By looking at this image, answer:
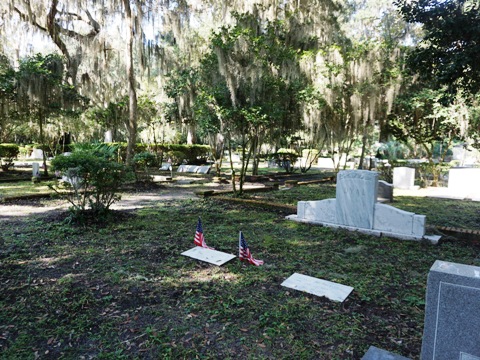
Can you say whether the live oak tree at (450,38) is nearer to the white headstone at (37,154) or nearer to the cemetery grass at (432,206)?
the cemetery grass at (432,206)

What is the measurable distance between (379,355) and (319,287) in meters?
1.27

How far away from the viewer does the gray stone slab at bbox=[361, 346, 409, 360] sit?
2.22 metres

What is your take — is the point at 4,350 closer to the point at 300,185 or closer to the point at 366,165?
the point at 300,185

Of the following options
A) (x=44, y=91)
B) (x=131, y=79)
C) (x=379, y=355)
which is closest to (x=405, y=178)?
(x=131, y=79)

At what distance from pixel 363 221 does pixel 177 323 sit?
4.12 meters

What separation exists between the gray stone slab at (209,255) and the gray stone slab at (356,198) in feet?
8.52

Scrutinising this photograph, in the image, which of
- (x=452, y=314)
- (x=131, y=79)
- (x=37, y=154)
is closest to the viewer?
(x=452, y=314)

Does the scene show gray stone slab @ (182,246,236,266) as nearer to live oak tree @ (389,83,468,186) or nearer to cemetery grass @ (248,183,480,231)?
cemetery grass @ (248,183,480,231)

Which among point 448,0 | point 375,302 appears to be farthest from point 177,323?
point 448,0

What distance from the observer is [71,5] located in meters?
12.4

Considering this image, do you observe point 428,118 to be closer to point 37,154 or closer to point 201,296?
point 201,296

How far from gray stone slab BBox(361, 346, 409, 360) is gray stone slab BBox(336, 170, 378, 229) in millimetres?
3759

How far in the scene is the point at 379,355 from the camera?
225cm

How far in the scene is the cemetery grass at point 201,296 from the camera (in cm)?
252
